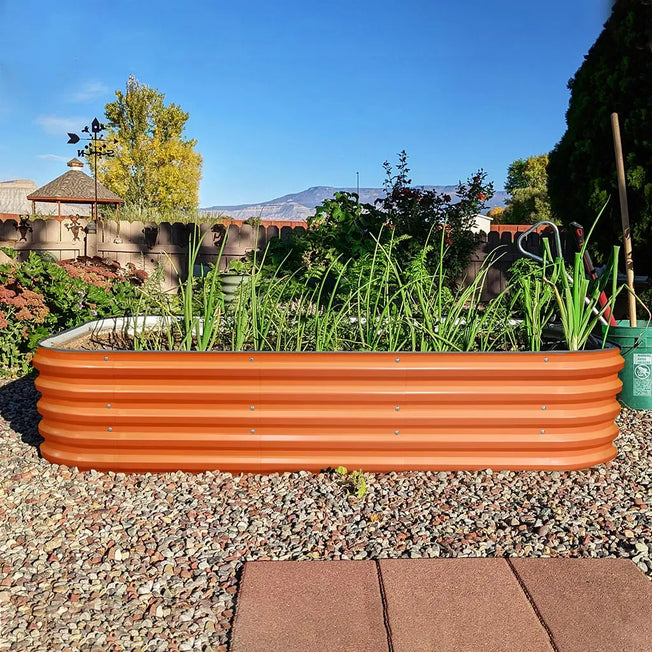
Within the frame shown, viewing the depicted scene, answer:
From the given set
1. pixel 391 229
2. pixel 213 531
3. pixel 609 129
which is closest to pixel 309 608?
pixel 213 531

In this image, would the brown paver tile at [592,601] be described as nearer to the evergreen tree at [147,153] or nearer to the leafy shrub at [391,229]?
the leafy shrub at [391,229]

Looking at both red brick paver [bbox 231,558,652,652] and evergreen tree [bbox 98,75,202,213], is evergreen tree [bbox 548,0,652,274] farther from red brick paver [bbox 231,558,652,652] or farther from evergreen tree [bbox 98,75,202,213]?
evergreen tree [bbox 98,75,202,213]

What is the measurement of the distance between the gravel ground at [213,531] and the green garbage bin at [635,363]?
99 cm

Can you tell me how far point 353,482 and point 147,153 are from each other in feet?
78.3

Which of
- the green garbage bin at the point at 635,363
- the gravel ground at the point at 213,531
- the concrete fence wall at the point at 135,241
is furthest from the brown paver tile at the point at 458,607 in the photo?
the concrete fence wall at the point at 135,241

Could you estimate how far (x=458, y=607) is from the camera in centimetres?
188

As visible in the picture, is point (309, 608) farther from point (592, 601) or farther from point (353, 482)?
point (353, 482)

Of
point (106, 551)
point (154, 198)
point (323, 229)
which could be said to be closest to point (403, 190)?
point (323, 229)

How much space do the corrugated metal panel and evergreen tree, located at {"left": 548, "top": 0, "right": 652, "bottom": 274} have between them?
4779 mm

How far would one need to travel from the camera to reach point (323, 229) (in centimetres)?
646

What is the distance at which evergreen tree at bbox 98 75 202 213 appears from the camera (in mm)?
24484

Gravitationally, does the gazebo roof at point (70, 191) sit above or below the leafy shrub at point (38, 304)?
A: above

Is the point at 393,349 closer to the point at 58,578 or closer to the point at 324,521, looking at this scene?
the point at 324,521

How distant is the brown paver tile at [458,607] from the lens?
1.73 m
